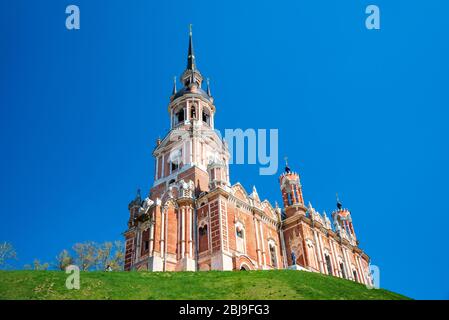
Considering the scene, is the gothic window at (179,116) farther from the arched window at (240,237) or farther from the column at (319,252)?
the column at (319,252)

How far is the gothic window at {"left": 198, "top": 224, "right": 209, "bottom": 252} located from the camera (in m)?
32.0

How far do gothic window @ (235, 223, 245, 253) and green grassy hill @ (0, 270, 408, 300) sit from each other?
9.43 metres

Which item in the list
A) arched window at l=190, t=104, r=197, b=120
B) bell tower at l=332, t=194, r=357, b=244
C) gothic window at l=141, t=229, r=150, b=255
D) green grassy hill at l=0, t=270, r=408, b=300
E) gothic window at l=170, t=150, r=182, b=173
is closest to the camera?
green grassy hill at l=0, t=270, r=408, b=300

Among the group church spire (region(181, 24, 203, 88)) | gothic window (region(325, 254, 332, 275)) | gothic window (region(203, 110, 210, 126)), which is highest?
church spire (region(181, 24, 203, 88))

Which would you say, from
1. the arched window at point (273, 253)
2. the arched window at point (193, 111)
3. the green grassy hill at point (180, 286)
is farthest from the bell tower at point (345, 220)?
the green grassy hill at point (180, 286)

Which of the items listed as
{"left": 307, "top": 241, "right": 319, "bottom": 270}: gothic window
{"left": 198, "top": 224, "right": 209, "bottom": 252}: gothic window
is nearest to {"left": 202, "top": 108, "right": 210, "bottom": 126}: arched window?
{"left": 198, "top": 224, "right": 209, "bottom": 252}: gothic window

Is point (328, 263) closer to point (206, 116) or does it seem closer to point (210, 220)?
point (210, 220)

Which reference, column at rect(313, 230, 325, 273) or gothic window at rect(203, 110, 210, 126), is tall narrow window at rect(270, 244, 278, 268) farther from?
gothic window at rect(203, 110, 210, 126)

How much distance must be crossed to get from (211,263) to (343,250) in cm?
2014

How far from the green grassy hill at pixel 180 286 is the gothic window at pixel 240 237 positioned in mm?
9430

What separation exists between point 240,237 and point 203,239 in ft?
10.6
